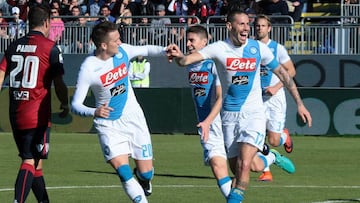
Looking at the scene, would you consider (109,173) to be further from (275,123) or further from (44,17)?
(44,17)

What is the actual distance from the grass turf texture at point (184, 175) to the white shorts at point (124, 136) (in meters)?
1.75

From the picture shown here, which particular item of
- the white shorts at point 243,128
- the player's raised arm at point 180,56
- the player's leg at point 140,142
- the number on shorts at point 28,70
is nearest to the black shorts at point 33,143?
the number on shorts at point 28,70

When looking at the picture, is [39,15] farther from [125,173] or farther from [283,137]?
[283,137]

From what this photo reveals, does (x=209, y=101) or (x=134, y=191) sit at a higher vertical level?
(x=209, y=101)

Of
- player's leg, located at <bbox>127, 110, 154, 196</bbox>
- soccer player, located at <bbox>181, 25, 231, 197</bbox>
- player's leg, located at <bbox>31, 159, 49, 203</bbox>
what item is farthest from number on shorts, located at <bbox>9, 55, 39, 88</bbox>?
soccer player, located at <bbox>181, 25, 231, 197</bbox>

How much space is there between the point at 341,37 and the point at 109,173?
1123 centimetres

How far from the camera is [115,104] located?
Result: 37.4 ft

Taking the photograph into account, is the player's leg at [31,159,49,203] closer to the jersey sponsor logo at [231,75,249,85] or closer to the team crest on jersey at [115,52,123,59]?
the team crest on jersey at [115,52,123,59]

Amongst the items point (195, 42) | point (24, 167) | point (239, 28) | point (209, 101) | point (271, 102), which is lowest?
point (271, 102)

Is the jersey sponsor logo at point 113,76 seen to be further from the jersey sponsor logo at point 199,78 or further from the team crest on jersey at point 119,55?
the jersey sponsor logo at point 199,78

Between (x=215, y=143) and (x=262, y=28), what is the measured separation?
10.8 ft

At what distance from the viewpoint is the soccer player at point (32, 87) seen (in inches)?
448

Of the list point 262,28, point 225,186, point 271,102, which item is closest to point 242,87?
point 225,186

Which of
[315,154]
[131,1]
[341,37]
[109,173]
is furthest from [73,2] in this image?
[109,173]
